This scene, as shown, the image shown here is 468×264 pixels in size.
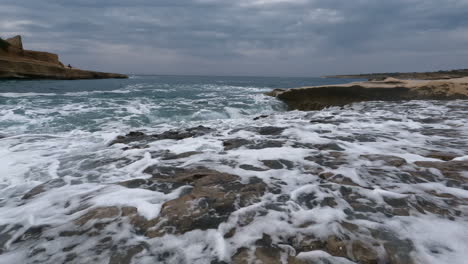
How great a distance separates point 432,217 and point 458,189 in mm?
706

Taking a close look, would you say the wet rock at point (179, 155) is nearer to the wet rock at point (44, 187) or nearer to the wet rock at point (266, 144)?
the wet rock at point (266, 144)

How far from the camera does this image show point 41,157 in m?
4.26

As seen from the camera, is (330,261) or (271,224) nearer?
(330,261)

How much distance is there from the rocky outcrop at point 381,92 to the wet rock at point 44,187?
9975 mm

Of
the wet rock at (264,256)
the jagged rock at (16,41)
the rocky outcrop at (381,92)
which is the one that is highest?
the jagged rock at (16,41)

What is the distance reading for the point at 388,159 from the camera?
3271 mm

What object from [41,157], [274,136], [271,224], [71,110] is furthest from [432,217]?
[71,110]

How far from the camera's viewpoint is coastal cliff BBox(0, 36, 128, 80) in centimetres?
2761

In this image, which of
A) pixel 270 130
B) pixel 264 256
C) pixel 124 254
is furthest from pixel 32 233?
pixel 270 130

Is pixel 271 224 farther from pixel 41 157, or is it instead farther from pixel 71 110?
pixel 71 110

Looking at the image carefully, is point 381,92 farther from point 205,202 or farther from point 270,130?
point 205,202

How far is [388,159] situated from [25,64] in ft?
120

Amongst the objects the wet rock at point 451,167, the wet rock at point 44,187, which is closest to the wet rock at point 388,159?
the wet rock at point 451,167

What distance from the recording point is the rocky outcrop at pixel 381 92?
10.3 meters
